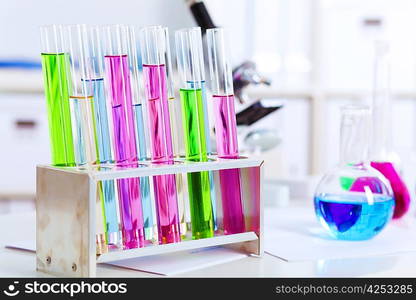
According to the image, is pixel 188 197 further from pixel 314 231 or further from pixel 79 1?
pixel 79 1

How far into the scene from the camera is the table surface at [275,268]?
1090 millimetres

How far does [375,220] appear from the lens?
1304mm

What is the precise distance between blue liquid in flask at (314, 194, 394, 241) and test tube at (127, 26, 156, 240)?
0.34m

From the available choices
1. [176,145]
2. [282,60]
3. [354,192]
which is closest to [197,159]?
[176,145]

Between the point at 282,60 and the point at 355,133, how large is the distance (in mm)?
2208

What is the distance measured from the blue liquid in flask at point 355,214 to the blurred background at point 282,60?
192 cm

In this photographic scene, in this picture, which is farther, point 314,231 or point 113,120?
point 314,231

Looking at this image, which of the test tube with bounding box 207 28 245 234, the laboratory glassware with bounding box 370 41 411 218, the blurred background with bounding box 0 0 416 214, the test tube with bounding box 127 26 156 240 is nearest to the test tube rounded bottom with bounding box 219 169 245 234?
the test tube with bounding box 207 28 245 234

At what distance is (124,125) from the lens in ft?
3.70

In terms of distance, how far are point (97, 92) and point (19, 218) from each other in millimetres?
539

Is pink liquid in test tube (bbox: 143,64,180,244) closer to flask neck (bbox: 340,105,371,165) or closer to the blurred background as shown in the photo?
flask neck (bbox: 340,105,371,165)

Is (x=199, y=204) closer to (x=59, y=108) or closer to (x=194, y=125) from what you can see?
(x=194, y=125)

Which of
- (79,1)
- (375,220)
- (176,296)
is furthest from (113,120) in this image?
(79,1)

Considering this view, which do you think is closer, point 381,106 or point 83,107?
point 83,107
